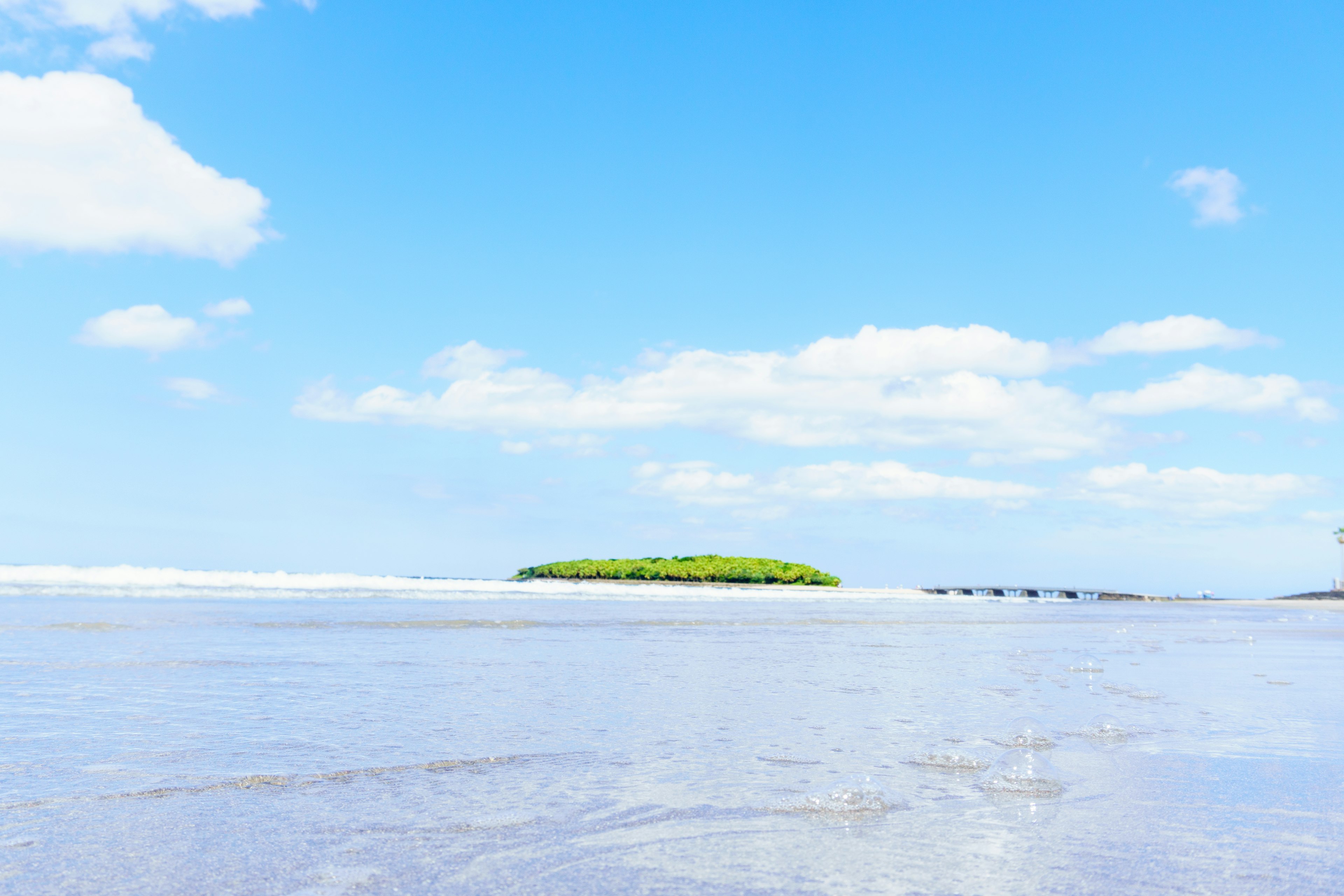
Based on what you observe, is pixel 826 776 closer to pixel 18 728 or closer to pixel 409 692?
pixel 409 692

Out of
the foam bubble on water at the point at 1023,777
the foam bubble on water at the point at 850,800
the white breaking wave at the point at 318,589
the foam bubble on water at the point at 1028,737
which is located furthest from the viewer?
the white breaking wave at the point at 318,589

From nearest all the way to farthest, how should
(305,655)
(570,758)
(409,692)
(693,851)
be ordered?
1. (693,851)
2. (570,758)
3. (409,692)
4. (305,655)

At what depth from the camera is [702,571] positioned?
2215 inches

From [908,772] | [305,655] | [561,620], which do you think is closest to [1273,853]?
[908,772]

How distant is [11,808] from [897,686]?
6.11 metres

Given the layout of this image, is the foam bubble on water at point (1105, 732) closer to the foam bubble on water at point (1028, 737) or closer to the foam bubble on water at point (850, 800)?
the foam bubble on water at point (1028, 737)

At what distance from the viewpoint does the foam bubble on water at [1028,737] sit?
5.04 m

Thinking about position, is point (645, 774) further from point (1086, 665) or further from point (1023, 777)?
point (1086, 665)

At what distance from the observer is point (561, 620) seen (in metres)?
15.8

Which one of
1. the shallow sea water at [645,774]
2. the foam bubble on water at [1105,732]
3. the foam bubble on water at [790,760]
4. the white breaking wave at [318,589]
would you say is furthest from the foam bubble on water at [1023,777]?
the white breaking wave at [318,589]

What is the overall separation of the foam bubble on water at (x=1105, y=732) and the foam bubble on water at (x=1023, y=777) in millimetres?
1220

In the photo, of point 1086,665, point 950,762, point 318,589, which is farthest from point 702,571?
point 950,762

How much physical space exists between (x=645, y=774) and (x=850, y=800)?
3.35ft

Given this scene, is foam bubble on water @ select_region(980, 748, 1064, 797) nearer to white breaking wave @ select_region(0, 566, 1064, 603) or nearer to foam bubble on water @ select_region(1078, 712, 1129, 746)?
foam bubble on water @ select_region(1078, 712, 1129, 746)
